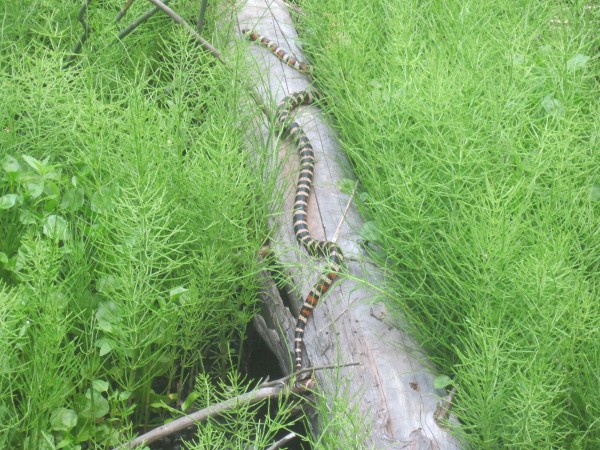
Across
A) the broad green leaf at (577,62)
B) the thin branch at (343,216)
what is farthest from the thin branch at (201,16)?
the broad green leaf at (577,62)

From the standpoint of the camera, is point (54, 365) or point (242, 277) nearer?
point (54, 365)

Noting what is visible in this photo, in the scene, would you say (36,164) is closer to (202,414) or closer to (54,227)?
(54,227)

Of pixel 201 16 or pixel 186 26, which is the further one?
pixel 201 16

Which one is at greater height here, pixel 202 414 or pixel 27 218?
pixel 27 218

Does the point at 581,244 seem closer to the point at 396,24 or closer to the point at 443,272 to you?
the point at 443,272

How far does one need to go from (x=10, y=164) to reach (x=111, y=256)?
0.64 metres

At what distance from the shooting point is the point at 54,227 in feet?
9.80

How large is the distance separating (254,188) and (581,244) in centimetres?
141

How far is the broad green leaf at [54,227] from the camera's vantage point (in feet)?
9.82

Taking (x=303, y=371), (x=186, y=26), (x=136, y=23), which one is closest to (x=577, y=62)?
(x=186, y=26)

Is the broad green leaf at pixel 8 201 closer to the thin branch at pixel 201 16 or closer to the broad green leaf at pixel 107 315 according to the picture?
the broad green leaf at pixel 107 315

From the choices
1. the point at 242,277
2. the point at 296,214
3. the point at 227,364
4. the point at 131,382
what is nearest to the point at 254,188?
the point at 296,214

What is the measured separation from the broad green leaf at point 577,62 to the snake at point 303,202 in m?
1.32

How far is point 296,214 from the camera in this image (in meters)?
3.71
